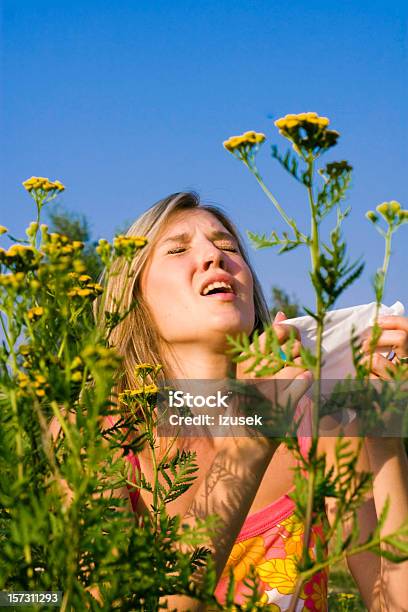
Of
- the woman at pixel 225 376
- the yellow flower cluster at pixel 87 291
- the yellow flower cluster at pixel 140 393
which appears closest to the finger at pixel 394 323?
the woman at pixel 225 376

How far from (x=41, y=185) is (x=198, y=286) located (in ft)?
3.15

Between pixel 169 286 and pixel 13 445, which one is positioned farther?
pixel 169 286

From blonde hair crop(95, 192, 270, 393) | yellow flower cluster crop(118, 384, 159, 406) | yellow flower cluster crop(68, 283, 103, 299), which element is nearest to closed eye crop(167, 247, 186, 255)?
blonde hair crop(95, 192, 270, 393)

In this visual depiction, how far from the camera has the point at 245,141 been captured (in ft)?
3.15

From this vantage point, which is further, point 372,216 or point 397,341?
point 397,341

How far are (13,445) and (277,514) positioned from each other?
6.18 feet

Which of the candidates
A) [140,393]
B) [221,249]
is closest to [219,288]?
[221,249]

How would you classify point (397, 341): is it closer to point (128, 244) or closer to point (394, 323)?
point (394, 323)

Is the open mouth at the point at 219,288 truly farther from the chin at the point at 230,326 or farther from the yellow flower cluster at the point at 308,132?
the yellow flower cluster at the point at 308,132

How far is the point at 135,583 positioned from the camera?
2.64 ft

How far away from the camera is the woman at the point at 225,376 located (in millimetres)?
1234

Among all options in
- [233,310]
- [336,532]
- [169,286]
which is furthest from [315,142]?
[169,286]

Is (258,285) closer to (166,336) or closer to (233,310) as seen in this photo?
(166,336)

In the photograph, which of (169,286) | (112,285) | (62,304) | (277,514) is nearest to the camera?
(62,304)
